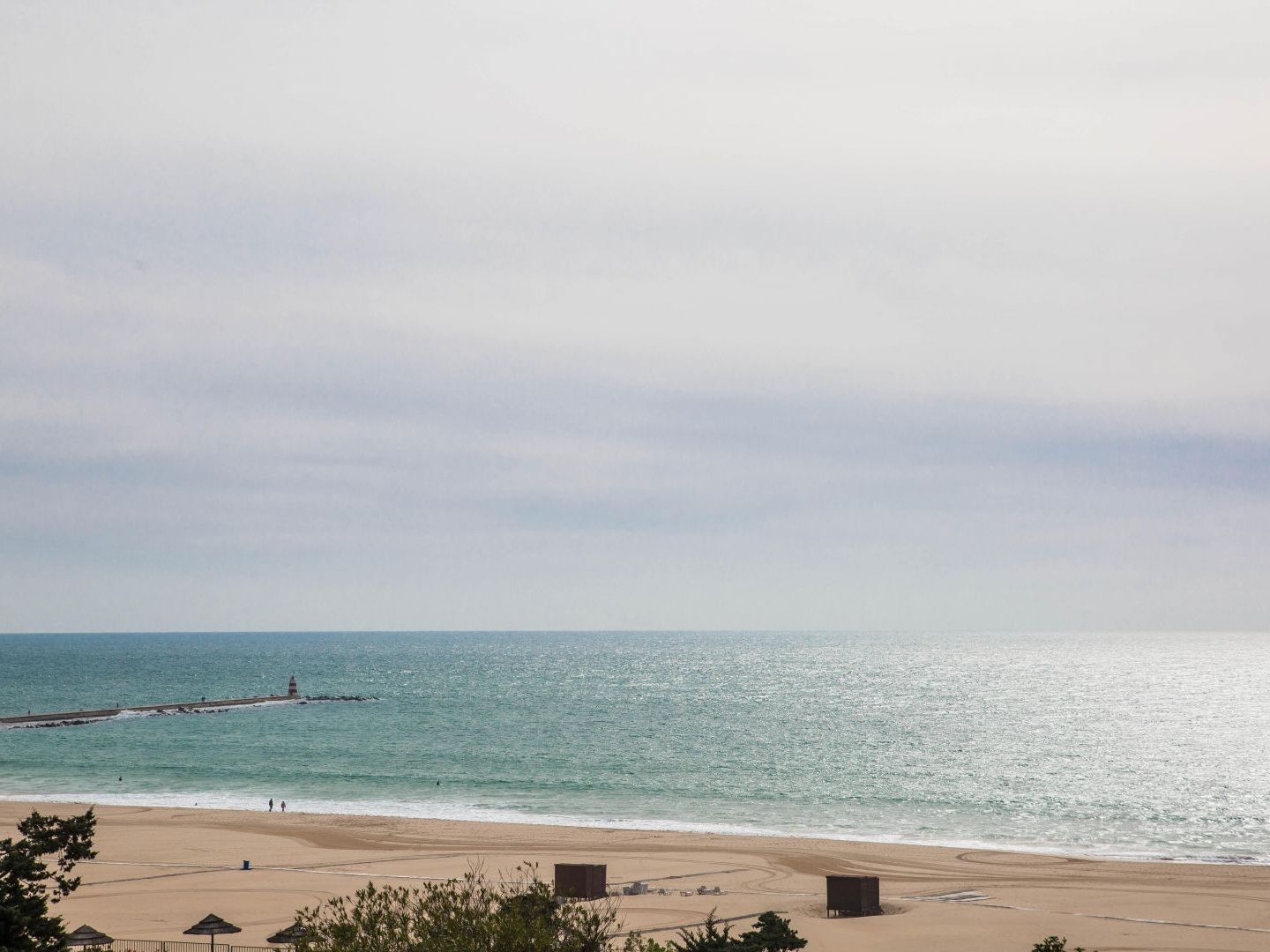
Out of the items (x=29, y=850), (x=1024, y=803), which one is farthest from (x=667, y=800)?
(x=29, y=850)

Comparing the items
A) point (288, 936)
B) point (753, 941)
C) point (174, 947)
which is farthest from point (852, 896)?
point (174, 947)

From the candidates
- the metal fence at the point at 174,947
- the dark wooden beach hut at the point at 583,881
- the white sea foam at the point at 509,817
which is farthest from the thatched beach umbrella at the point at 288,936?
the white sea foam at the point at 509,817

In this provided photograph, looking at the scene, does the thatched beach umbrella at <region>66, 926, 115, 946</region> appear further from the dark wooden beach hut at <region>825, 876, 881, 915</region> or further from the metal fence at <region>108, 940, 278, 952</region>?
the dark wooden beach hut at <region>825, 876, 881, 915</region>

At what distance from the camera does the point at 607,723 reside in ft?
406

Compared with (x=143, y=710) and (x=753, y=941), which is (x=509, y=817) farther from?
(x=143, y=710)

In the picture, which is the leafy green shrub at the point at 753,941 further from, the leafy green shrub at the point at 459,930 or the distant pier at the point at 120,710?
the distant pier at the point at 120,710

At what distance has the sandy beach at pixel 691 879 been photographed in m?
37.3

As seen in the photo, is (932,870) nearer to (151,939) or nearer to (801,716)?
(151,939)

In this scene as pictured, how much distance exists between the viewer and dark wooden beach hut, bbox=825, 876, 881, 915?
3881 cm

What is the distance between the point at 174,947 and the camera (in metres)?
34.1

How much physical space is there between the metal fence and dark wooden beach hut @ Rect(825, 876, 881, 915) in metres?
16.4

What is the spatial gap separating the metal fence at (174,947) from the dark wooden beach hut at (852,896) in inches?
645

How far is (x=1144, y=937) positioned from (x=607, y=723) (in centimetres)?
8959

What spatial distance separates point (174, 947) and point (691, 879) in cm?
1887
